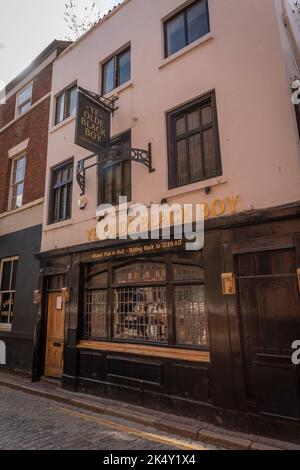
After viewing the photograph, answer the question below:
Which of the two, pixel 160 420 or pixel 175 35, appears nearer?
pixel 160 420

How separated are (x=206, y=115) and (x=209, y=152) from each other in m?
0.83

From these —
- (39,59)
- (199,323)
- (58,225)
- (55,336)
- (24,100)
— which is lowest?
(55,336)

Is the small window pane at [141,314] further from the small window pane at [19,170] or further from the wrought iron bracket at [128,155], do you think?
the small window pane at [19,170]

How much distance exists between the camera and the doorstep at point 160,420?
463cm

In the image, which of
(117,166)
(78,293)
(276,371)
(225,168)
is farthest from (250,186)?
(78,293)

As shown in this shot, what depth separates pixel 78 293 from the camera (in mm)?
8062

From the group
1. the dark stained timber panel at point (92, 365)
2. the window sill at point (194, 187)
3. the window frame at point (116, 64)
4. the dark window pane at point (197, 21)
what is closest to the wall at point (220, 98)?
the window sill at point (194, 187)

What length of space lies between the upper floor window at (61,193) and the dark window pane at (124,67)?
106 inches

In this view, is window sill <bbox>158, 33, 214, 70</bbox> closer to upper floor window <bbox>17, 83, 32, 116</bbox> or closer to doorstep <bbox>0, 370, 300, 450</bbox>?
upper floor window <bbox>17, 83, 32, 116</bbox>

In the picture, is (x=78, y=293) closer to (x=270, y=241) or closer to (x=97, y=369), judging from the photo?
(x=97, y=369)

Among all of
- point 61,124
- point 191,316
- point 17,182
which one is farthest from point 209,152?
point 17,182

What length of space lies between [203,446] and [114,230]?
15.1ft

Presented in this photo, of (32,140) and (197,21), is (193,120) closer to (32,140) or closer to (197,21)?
(197,21)

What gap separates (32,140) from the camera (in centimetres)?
1129
